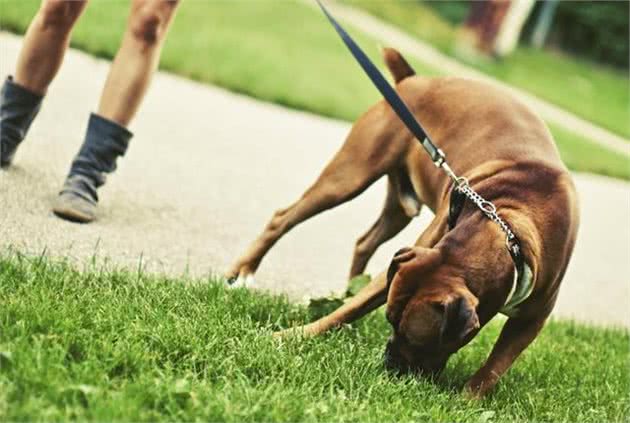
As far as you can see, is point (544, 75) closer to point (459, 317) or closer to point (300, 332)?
point (300, 332)

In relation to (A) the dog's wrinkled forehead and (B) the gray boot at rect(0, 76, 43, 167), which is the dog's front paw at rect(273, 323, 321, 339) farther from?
(B) the gray boot at rect(0, 76, 43, 167)

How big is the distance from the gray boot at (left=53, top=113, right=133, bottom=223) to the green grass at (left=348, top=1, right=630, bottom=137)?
A: 34.2 ft

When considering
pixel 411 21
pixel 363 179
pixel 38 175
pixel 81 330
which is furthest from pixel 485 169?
pixel 411 21

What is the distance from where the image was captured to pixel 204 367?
3170mm

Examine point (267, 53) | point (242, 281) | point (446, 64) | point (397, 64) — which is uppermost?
point (397, 64)

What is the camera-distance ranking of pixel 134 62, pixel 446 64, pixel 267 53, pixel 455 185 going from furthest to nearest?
pixel 446 64 → pixel 267 53 → pixel 134 62 → pixel 455 185

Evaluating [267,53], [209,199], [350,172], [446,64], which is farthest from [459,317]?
[446,64]

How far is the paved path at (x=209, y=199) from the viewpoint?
4617mm

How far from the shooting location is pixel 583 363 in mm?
4527

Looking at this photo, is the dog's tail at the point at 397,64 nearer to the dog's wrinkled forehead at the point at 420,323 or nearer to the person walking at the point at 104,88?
the person walking at the point at 104,88

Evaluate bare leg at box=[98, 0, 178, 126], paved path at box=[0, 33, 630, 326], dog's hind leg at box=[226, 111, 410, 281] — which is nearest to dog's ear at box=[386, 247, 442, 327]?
dog's hind leg at box=[226, 111, 410, 281]

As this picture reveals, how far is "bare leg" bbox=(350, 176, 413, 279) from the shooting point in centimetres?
496

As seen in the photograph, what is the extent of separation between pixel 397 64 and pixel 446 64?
9.91 m

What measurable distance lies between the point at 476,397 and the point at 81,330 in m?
1.39
